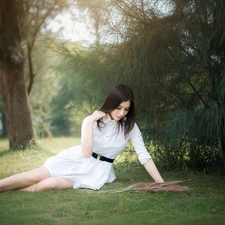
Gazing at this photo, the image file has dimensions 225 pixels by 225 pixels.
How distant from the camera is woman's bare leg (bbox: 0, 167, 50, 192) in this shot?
2982 mm

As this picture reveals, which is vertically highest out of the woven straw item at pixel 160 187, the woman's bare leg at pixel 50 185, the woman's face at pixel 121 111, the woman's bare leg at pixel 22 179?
the woman's face at pixel 121 111

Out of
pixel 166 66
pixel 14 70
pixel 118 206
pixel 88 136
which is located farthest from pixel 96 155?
pixel 14 70

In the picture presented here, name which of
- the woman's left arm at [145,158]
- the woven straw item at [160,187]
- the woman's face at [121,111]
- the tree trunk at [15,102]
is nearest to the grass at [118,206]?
the woven straw item at [160,187]

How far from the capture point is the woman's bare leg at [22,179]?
2.98m

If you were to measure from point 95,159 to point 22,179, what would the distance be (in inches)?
24.3

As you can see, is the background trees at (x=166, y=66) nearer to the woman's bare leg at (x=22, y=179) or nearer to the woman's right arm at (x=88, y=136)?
the woman's right arm at (x=88, y=136)

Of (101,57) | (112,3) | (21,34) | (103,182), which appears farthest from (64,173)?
(21,34)

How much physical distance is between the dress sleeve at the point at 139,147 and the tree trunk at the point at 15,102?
142 inches

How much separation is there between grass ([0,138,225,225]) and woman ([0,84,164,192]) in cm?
10

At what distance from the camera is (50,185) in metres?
2.99

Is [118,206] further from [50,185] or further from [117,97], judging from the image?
[117,97]

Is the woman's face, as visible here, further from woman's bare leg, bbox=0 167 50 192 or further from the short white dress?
woman's bare leg, bbox=0 167 50 192

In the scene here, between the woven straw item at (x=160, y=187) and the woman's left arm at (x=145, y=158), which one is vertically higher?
the woman's left arm at (x=145, y=158)

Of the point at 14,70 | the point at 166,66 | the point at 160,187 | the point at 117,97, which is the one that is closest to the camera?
the point at 160,187
